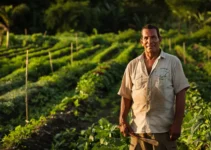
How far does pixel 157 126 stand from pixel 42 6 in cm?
4067

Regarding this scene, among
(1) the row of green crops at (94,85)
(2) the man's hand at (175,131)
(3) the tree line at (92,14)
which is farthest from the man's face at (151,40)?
(3) the tree line at (92,14)

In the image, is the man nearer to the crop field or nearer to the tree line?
the crop field

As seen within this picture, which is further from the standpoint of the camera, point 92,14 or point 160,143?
point 92,14

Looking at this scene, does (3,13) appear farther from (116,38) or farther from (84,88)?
(84,88)

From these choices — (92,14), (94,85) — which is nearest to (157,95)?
(94,85)

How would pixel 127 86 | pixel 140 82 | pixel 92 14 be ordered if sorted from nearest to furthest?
pixel 140 82 → pixel 127 86 → pixel 92 14

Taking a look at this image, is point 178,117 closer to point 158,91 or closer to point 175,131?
point 175,131

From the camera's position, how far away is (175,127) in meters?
3.75

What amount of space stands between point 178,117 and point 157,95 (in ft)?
0.82

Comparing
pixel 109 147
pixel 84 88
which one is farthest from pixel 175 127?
pixel 84 88

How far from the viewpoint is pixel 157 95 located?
150 inches

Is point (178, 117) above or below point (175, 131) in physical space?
above

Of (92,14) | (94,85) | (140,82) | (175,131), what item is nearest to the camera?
(175,131)

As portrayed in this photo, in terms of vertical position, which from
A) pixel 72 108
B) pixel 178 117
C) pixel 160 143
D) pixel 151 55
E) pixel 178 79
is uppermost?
pixel 151 55
